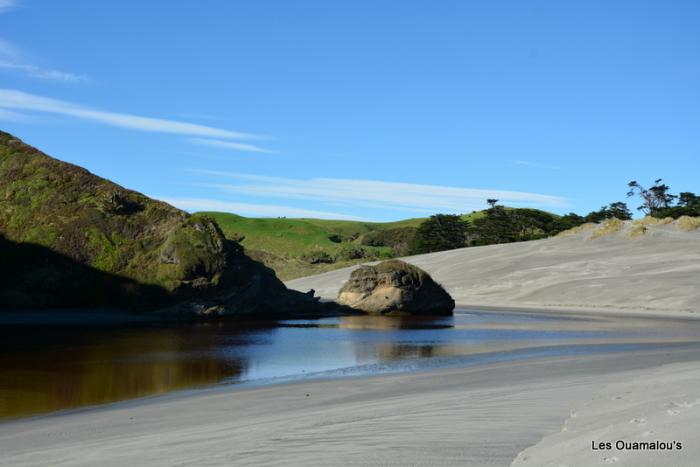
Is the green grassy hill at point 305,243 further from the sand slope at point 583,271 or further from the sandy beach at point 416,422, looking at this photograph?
the sandy beach at point 416,422

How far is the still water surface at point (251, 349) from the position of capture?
17.0 meters

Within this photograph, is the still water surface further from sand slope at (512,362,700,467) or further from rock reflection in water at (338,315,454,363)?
sand slope at (512,362,700,467)

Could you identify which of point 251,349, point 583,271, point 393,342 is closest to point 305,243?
point 583,271

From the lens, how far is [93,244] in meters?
42.8

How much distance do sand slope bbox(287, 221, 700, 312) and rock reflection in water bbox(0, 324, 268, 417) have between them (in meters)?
32.5

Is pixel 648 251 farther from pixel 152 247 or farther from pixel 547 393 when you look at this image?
pixel 547 393

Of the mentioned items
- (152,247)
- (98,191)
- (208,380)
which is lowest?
(208,380)

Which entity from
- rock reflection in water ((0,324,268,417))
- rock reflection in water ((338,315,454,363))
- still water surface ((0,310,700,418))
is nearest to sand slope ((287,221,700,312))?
still water surface ((0,310,700,418))

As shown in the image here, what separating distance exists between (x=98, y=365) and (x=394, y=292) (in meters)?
29.1

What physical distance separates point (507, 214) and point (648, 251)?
139 feet

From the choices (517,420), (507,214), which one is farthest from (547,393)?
(507,214)

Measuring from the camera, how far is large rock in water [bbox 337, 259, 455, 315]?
156 ft

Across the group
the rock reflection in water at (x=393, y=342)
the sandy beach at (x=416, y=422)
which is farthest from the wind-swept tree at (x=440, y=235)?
the sandy beach at (x=416, y=422)

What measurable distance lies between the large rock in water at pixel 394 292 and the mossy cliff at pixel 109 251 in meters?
3.55
